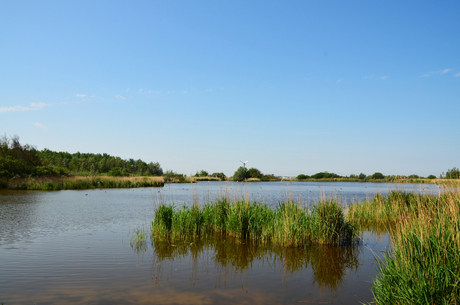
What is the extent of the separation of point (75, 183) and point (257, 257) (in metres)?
39.3

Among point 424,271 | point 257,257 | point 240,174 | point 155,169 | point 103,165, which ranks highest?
point 103,165

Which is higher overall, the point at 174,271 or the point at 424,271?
the point at 424,271

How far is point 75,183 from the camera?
40.7 m

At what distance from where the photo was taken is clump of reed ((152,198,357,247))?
380 inches

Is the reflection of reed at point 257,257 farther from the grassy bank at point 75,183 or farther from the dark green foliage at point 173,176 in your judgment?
the dark green foliage at point 173,176

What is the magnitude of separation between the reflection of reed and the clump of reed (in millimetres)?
344

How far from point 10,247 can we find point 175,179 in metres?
58.7

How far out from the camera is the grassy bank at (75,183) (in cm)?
3581

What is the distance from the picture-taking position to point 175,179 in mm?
67875

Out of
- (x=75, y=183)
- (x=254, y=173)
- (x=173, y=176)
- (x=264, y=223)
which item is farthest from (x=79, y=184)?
(x=254, y=173)

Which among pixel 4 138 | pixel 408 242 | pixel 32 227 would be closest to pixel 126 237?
pixel 32 227

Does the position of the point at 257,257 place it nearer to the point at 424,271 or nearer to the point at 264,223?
the point at 264,223

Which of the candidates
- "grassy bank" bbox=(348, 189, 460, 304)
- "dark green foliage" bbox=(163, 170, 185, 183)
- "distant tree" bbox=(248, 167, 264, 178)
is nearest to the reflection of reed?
"grassy bank" bbox=(348, 189, 460, 304)

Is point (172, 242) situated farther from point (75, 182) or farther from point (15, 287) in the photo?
point (75, 182)
